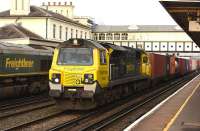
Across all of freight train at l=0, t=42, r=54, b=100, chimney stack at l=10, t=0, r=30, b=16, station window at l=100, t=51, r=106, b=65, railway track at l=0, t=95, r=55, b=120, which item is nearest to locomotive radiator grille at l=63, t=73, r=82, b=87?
A: station window at l=100, t=51, r=106, b=65

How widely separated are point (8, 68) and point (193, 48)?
8567 centimetres

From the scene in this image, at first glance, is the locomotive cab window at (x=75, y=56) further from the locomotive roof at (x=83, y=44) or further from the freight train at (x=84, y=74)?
the locomotive roof at (x=83, y=44)

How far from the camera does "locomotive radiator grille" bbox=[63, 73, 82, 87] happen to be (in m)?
18.2

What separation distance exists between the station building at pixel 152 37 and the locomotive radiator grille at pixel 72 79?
284 feet

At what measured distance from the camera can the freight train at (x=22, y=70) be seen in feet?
75.6

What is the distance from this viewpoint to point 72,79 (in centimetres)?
1833

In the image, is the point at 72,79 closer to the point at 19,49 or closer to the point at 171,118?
the point at 171,118

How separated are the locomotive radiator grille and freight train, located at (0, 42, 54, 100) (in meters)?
5.43

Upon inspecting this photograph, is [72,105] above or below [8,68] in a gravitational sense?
below

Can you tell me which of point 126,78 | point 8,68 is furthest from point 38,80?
point 126,78

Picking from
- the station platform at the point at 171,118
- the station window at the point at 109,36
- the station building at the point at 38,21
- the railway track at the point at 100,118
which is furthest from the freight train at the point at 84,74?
the station window at the point at 109,36

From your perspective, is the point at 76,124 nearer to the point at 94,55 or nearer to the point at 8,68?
the point at 94,55

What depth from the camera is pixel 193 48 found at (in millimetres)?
104688

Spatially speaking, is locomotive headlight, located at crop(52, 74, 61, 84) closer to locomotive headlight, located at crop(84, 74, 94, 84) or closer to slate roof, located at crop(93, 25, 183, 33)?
locomotive headlight, located at crop(84, 74, 94, 84)
